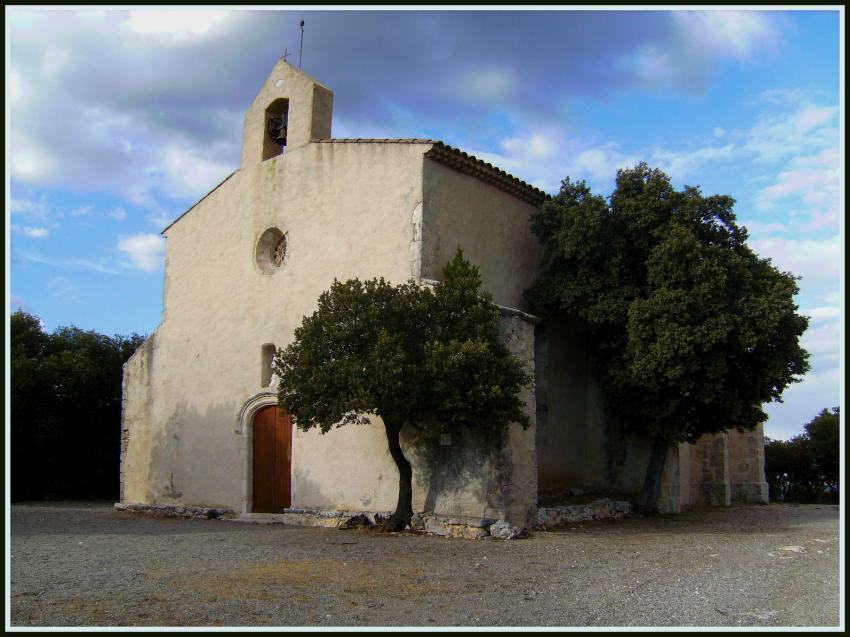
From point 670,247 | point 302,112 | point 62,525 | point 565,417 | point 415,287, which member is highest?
point 302,112

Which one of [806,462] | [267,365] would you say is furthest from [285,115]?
[806,462]

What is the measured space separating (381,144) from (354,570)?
8865mm

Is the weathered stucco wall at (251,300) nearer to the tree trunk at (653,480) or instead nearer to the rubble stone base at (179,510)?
the rubble stone base at (179,510)

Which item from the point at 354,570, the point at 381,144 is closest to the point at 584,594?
the point at 354,570

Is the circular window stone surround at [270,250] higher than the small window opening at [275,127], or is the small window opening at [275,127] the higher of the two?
the small window opening at [275,127]

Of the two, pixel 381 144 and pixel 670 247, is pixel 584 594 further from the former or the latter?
pixel 381 144

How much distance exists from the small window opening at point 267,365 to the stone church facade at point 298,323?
4 cm

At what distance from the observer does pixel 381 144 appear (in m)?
15.2

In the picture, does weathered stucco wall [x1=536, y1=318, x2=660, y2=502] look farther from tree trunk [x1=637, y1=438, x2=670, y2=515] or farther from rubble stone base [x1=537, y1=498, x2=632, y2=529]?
rubble stone base [x1=537, y1=498, x2=632, y2=529]

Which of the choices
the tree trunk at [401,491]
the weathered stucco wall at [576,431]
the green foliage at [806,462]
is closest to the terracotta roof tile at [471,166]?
the weathered stucco wall at [576,431]

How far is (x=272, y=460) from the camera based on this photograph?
623 inches

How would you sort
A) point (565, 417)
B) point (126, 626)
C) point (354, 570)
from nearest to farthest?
1. point (126, 626)
2. point (354, 570)
3. point (565, 417)

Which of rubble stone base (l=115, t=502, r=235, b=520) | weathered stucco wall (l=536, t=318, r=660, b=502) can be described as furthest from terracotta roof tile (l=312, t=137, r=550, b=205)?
rubble stone base (l=115, t=502, r=235, b=520)

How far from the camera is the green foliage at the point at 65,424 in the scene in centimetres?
2178
